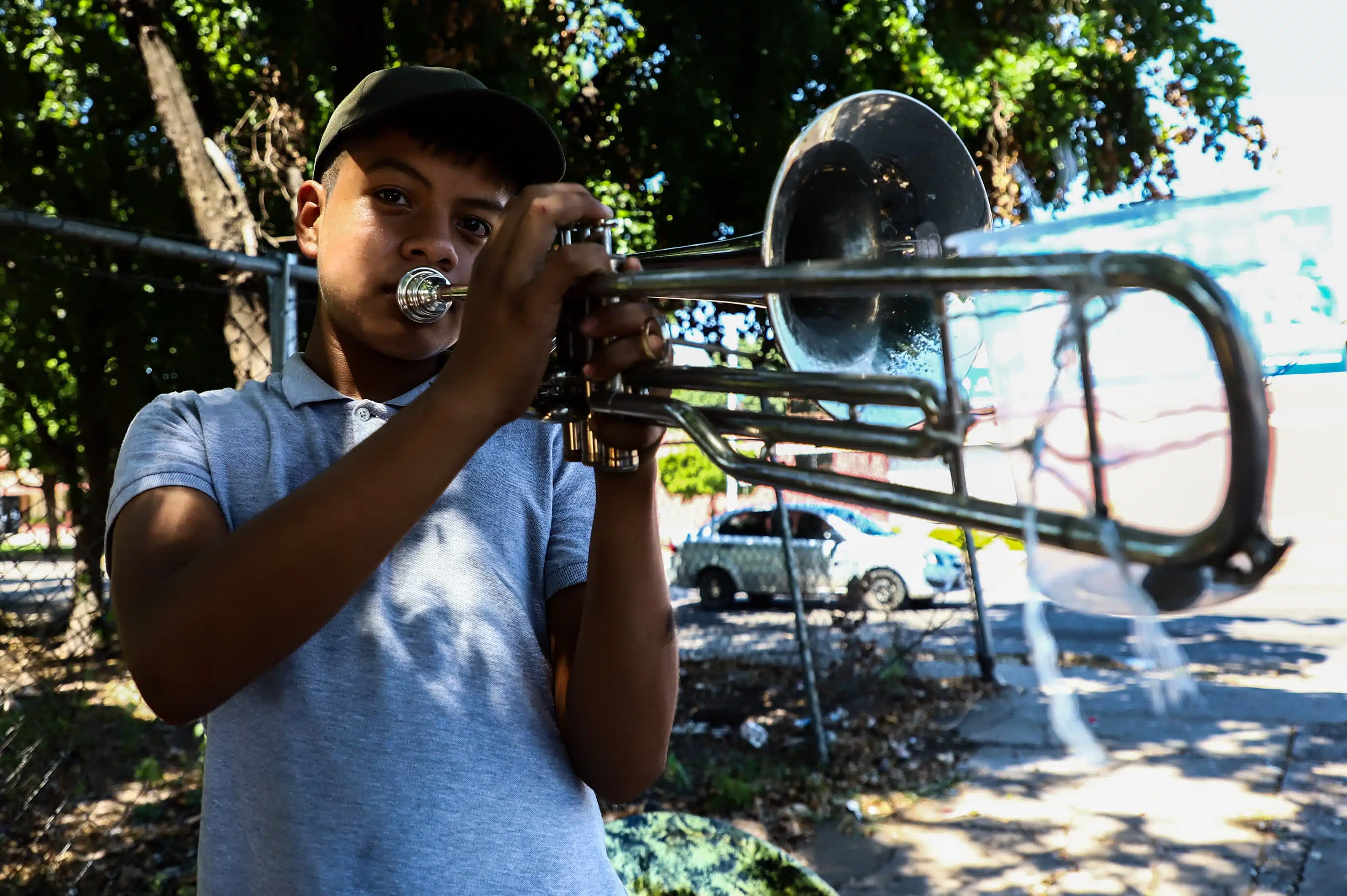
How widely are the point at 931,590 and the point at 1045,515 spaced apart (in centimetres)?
868

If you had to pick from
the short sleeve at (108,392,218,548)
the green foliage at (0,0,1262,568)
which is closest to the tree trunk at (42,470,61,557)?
the green foliage at (0,0,1262,568)

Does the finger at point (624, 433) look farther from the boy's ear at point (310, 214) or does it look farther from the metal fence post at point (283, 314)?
the metal fence post at point (283, 314)

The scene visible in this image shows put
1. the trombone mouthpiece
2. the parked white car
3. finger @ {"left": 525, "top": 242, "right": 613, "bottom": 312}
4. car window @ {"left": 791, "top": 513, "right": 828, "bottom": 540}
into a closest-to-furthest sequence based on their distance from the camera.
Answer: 1. finger @ {"left": 525, "top": 242, "right": 613, "bottom": 312}
2. the trombone mouthpiece
3. the parked white car
4. car window @ {"left": 791, "top": 513, "right": 828, "bottom": 540}

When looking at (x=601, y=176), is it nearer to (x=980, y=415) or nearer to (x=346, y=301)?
(x=346, y=301)

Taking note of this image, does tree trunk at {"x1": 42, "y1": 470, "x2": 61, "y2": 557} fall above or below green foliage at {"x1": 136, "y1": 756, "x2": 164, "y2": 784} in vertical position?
above

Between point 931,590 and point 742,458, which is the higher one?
point 742,458

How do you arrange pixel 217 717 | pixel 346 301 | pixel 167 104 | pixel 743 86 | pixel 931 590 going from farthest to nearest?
pixel 931 590 → pixel 743 86 → pixel 167 104 → pixel 346 301 → pixel 217 717

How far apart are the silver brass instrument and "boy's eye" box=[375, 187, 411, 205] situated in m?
0.13

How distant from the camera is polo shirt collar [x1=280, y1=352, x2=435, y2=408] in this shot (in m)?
1.55

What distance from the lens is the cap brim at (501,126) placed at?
1.53 m

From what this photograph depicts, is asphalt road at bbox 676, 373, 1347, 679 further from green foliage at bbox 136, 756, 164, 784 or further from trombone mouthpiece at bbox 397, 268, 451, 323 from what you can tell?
green foliage at bbox 136, 756, 164, 784

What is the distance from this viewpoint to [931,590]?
30.4 feet

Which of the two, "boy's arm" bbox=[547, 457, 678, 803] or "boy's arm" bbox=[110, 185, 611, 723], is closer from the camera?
"boy's arm" bbox=[110, 185, 611, 723]

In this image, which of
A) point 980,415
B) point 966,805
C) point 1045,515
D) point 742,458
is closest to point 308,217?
point 742,458
